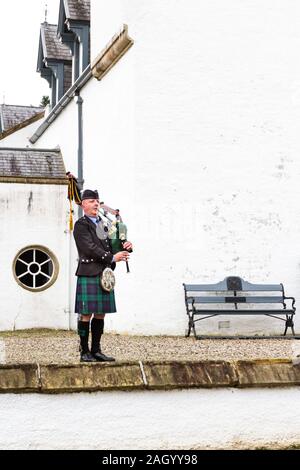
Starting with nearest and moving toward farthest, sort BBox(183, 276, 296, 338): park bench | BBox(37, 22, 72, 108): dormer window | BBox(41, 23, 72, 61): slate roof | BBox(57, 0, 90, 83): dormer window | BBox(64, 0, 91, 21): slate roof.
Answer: BBox(183, 276, 296, 338): park bench → BBox(57, 0, 90, 83): dormer window → BBox(64, 0, 91, 21): slate roof → BBox(37, 22, 72, 108): dormer window → BBox(41, 23, 72, 61): slate roof

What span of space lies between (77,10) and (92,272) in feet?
45.0

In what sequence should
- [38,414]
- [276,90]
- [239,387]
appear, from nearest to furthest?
[38,414]
[239,387]
[276,90]

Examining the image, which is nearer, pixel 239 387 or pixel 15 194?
pixel 239 387

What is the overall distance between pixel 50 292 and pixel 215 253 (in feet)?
16.3

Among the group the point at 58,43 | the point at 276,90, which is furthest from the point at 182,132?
the point at 58,43

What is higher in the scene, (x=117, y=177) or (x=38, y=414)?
(x=117, y=177)

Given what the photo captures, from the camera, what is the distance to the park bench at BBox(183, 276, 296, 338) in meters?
13.0

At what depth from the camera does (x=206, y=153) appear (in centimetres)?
1366

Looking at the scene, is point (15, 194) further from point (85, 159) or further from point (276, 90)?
point (276, 90)

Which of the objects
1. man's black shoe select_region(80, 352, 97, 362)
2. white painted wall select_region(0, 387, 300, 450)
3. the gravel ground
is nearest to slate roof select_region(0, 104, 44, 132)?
the gravel ground

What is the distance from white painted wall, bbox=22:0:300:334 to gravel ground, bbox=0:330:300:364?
1.12 m

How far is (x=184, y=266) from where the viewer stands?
13.5 m

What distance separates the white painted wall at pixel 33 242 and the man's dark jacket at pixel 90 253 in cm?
988

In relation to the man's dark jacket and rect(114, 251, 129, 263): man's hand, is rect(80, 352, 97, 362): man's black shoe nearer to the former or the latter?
the man's dark jacket
